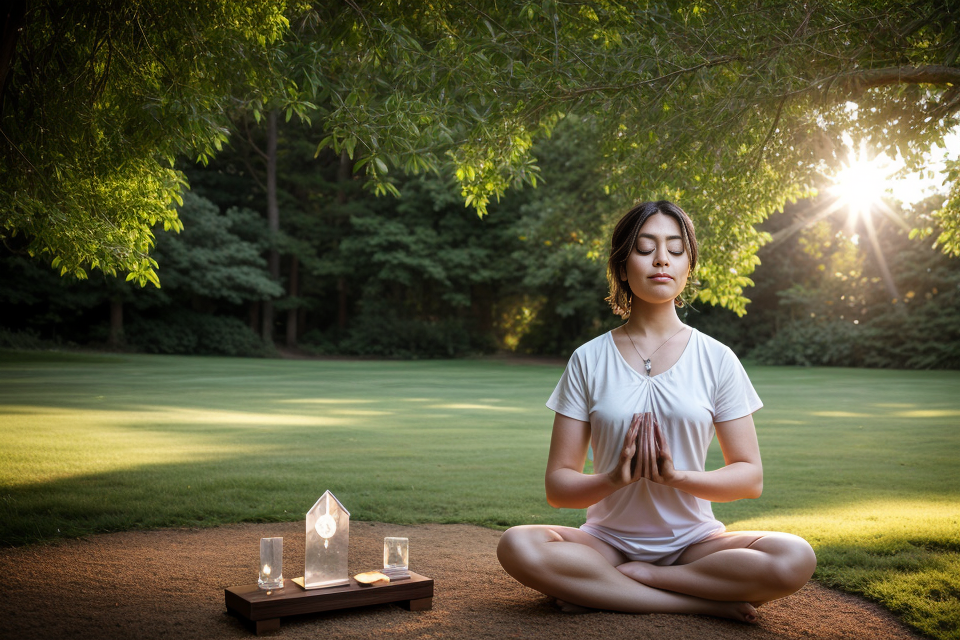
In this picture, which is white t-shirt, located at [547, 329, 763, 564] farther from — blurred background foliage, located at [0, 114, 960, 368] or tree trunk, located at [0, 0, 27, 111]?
blurred background foliage, located at [0, 114, 960, 368]

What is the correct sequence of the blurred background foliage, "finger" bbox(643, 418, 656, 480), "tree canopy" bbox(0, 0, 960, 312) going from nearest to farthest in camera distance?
"finger" bbox(643, 418, 656, 480) < "tree canopy" bbox(0, 0, 960, 312) < the blurred background foliage

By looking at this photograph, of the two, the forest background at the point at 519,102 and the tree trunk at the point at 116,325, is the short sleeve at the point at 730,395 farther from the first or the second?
the tree trunk at the point at 116,325

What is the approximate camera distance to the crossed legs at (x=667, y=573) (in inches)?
147

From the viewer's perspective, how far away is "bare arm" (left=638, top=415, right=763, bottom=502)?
10.9ft

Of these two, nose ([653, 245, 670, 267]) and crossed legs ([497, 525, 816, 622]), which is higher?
nose ([653, 245, 670, 267])

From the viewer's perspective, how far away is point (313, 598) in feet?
12.5

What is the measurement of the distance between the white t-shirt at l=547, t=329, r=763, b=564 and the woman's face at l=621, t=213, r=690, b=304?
11.7 inches

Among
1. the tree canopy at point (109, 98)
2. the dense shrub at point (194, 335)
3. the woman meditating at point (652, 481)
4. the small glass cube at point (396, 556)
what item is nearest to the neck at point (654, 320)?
the woman meditating at point (652, 481)

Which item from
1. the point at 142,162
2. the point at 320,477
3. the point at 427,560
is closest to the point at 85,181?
the point at 142,162

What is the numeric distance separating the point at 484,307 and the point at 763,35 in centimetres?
3508

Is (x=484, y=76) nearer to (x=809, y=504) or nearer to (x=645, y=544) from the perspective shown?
(x=645, y=544)

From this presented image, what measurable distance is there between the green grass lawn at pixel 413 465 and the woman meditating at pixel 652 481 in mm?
1152

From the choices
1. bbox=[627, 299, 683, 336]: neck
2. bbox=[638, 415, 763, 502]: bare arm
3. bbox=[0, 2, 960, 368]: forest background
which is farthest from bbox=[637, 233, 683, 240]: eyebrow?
bbox=[0, 2, 960, 368]: forest background

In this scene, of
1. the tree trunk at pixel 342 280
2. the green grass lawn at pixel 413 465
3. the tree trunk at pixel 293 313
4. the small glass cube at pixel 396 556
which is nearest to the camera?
the small glass cube at pixel 396 556
